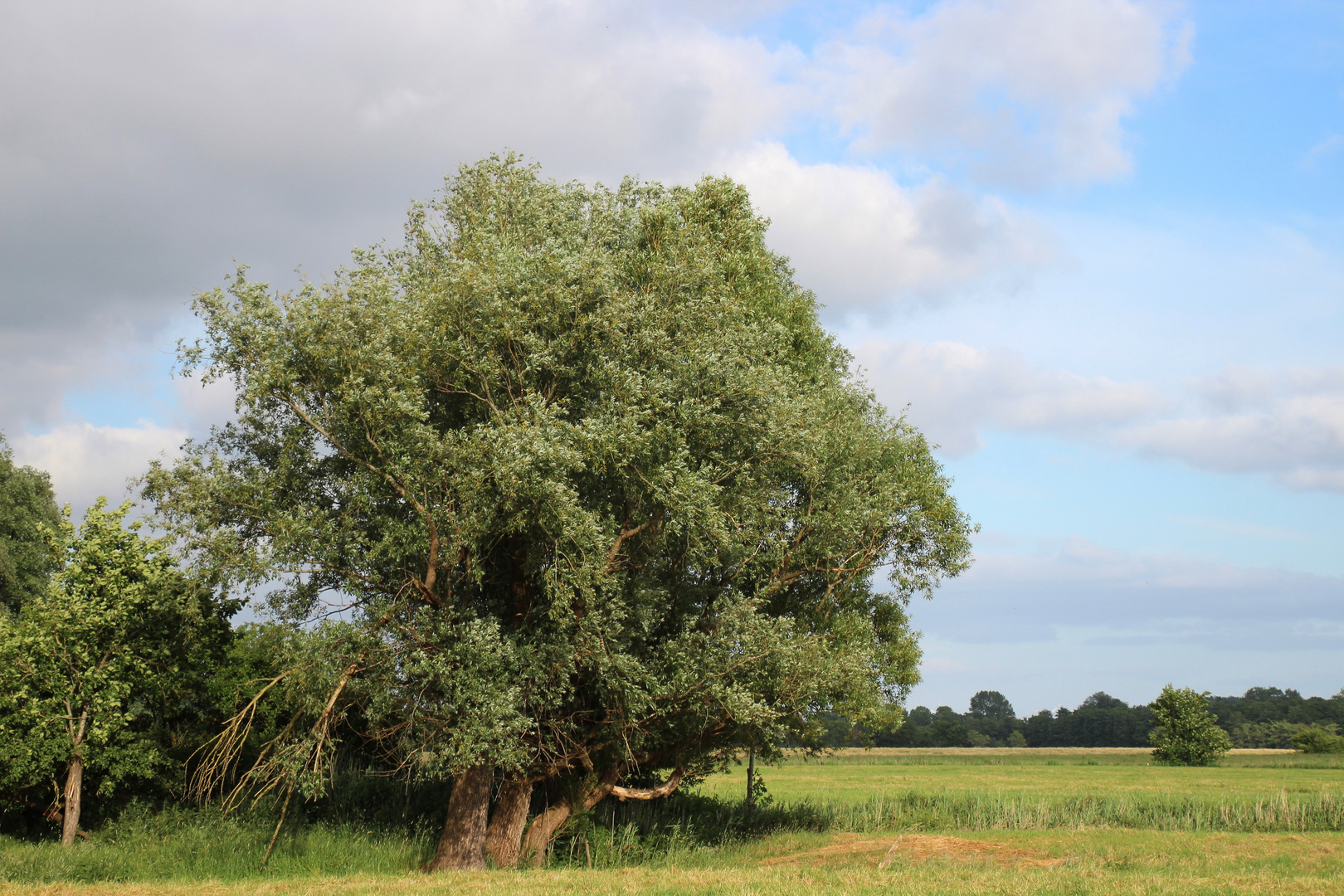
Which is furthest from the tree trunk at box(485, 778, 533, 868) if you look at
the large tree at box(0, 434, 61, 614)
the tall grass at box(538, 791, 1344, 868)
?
the large tree at box(0, 434, 61, 614)

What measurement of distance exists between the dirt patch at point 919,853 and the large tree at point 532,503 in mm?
3217

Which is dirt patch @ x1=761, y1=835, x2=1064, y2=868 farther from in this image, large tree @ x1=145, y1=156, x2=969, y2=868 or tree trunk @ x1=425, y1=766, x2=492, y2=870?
tree trunk @ x1=425, y1=766, x2=492, y2=870

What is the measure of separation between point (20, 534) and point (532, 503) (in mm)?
43888

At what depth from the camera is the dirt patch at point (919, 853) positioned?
20859 millimetres

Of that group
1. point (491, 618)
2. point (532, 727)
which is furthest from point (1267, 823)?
point (491, 618)

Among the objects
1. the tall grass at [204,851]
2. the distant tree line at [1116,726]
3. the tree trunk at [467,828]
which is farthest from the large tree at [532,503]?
the distant tree line at [1116,726]

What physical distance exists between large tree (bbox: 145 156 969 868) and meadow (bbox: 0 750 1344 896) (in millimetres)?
2226

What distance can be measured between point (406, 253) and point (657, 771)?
17.9 metres

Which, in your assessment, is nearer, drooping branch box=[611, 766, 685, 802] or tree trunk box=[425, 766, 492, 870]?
tree trunk box=[425, 766, 492, 870]

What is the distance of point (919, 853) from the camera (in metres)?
22.4

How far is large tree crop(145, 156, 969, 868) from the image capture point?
1738 centimetres

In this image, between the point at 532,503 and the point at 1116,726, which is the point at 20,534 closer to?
the point at 532,503

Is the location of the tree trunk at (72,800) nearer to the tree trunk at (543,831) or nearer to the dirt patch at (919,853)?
the tree trunk at (543,831)

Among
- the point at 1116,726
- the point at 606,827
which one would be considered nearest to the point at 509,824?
the point at 606,827
